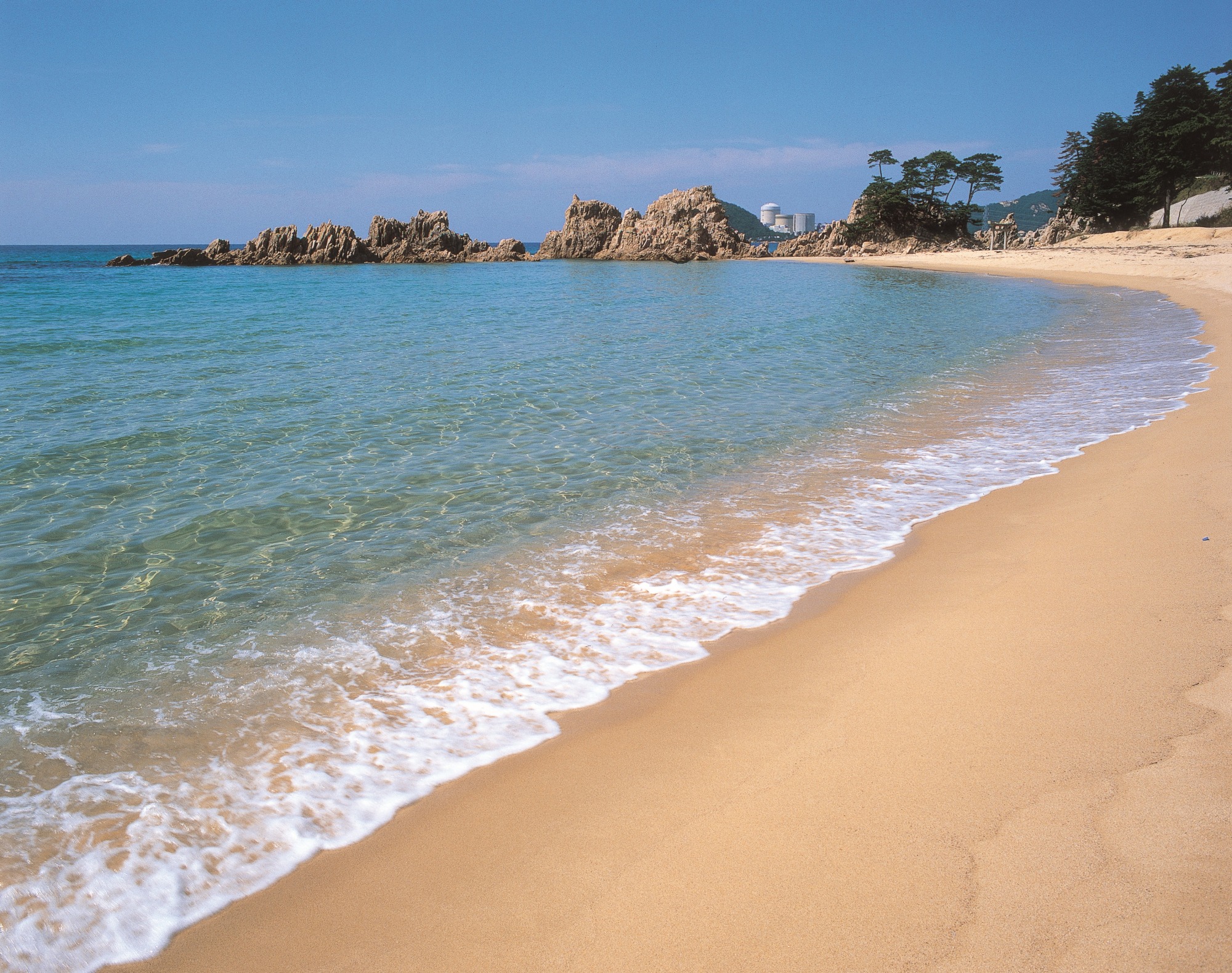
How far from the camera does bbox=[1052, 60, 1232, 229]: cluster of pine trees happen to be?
5038 centimetres

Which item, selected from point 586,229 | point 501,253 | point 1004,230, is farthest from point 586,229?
point 1004,230

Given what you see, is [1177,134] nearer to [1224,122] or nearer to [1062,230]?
[1224,122]

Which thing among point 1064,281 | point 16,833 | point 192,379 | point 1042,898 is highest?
point 1064,281

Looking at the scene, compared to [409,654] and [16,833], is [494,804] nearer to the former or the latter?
[409,654]

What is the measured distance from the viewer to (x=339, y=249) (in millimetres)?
83188

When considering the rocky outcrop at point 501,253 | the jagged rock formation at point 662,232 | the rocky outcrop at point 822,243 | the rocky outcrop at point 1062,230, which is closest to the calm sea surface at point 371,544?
the rocky outcrop at point 1062,230

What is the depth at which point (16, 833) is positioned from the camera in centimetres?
304

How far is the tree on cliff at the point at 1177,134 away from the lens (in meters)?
50.4

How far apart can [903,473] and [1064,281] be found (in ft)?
120

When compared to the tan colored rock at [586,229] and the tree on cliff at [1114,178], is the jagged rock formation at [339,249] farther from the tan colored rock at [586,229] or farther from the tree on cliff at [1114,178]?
the tree on cliff at [1114,178]

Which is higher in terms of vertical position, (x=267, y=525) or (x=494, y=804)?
(x=267, y=525)

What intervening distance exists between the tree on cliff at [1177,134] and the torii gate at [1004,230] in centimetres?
1125

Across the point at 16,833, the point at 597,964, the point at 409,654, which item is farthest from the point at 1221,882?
the point at 16,833

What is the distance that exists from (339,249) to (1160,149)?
7772cm
